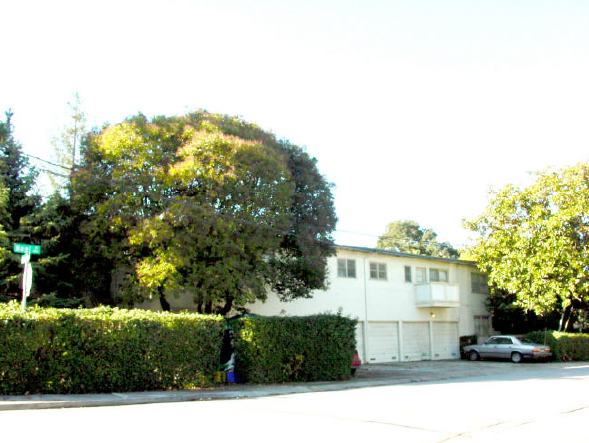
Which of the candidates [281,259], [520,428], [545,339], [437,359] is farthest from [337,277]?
[520,428]

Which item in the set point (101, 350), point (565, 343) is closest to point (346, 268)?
point (565, 343)

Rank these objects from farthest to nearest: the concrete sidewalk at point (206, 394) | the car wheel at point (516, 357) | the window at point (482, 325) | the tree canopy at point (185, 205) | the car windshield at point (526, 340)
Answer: the window at point (482, 325) < the car windshield at point (526, 340) < the car wheel at point (516, 357) < the tree canopy at point (185, 205) < the concrete sidewalk at point (206, 394)

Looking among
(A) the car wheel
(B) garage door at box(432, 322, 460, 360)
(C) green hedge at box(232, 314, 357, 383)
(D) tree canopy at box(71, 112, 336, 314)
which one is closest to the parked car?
(A) the car wheel

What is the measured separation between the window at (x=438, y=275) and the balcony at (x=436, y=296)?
136 cm

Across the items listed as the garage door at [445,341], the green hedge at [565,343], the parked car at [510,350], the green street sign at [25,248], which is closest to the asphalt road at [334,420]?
the green street sign at [25,248]

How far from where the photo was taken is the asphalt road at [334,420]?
8180 millimetres

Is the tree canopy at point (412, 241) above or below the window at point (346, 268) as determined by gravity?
above

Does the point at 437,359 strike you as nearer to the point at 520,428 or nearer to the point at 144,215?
the point at 144,215

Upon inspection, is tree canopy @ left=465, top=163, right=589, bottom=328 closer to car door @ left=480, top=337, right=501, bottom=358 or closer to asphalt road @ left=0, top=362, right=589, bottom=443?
car door @ left=480, top=337, right=501, bottom=358

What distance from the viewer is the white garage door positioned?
98.7 ft

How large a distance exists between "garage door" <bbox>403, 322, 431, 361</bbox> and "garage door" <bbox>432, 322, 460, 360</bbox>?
0.75 metres

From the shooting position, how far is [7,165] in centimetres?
2006

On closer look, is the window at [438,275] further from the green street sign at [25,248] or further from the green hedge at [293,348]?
the green street sign at [25,248]

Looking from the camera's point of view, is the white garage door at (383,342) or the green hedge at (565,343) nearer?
the white garage door at (383,342)
